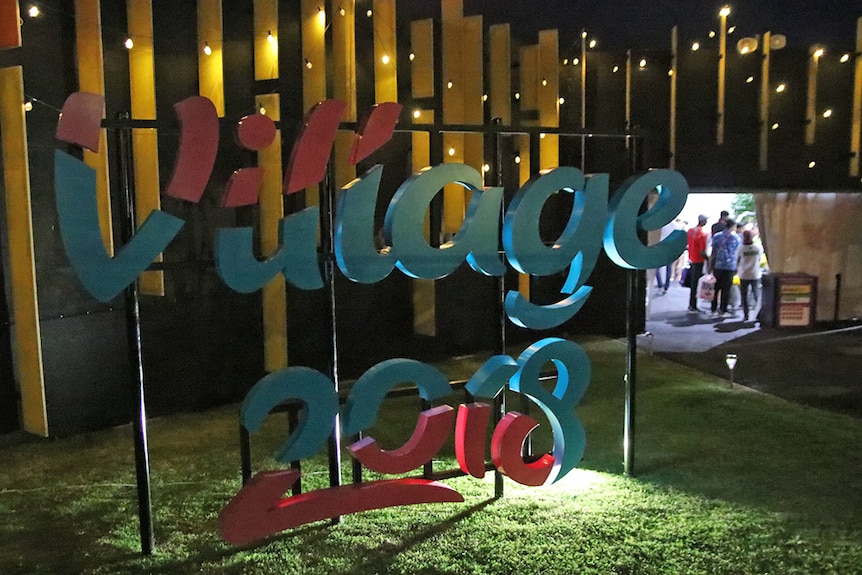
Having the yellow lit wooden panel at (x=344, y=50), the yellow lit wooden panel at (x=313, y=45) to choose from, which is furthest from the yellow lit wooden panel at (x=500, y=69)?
the yellow lit wooden panel at (x=313, y=45)

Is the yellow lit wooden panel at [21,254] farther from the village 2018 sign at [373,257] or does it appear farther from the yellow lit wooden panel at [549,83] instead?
the yellow lit wooden panel at [549,83]

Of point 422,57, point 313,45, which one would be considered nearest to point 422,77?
point 422,57

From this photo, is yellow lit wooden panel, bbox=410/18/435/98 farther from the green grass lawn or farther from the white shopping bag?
the white shopping bag

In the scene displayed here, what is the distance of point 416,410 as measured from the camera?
6812 mm

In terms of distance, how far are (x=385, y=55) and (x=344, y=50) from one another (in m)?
0.62

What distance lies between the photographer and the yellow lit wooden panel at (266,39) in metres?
6.67

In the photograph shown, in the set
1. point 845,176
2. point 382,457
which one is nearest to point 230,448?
point 382,457

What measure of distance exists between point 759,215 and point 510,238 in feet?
27.9

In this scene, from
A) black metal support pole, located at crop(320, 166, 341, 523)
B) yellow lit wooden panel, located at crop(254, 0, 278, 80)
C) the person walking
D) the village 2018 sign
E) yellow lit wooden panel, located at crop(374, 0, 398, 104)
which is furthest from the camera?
the person walking

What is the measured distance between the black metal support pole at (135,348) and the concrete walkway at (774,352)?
6.09 metres

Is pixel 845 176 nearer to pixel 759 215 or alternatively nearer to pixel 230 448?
pixel 759 215

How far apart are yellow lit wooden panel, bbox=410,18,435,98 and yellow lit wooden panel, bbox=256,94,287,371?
172cm

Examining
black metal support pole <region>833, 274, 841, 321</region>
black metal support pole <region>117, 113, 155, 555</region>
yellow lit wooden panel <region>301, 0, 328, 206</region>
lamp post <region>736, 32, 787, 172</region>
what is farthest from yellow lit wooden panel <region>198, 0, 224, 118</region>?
black metal support pole <region>833, 274, 841, 321</region>

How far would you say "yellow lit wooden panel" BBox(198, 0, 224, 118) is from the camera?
6.38 m
